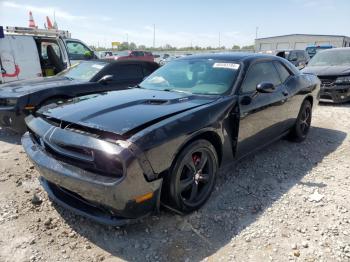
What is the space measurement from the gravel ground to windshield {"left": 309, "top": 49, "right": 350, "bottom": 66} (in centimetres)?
610

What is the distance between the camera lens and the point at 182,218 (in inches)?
120

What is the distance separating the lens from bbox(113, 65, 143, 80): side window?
6633 millimetres

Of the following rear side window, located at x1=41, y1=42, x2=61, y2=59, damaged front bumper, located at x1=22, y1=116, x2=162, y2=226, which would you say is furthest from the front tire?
rear side window, located at x1=41, y1=42, x2=61, y2=59

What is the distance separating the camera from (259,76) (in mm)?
4086

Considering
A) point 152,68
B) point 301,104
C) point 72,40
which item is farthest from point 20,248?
point 72,40

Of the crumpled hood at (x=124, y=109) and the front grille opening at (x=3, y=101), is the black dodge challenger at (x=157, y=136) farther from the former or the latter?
the front grille opening at (x=3, y=101)

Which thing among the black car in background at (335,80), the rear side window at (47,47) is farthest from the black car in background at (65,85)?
the black car in background at (335,80)

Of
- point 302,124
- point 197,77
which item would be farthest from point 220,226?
point 302,124

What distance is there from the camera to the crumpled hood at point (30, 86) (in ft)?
17.4

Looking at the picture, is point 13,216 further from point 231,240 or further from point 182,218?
point 231,240

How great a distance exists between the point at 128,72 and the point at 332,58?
6.39 metres

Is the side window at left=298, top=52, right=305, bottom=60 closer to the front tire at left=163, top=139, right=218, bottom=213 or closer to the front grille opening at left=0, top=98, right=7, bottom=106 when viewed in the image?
the front grille opening at left=0, top=98, right=7, bottom=106

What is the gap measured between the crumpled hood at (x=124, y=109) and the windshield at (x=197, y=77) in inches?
8.6

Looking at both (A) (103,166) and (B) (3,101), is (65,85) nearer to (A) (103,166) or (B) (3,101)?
(B) (3,101)
